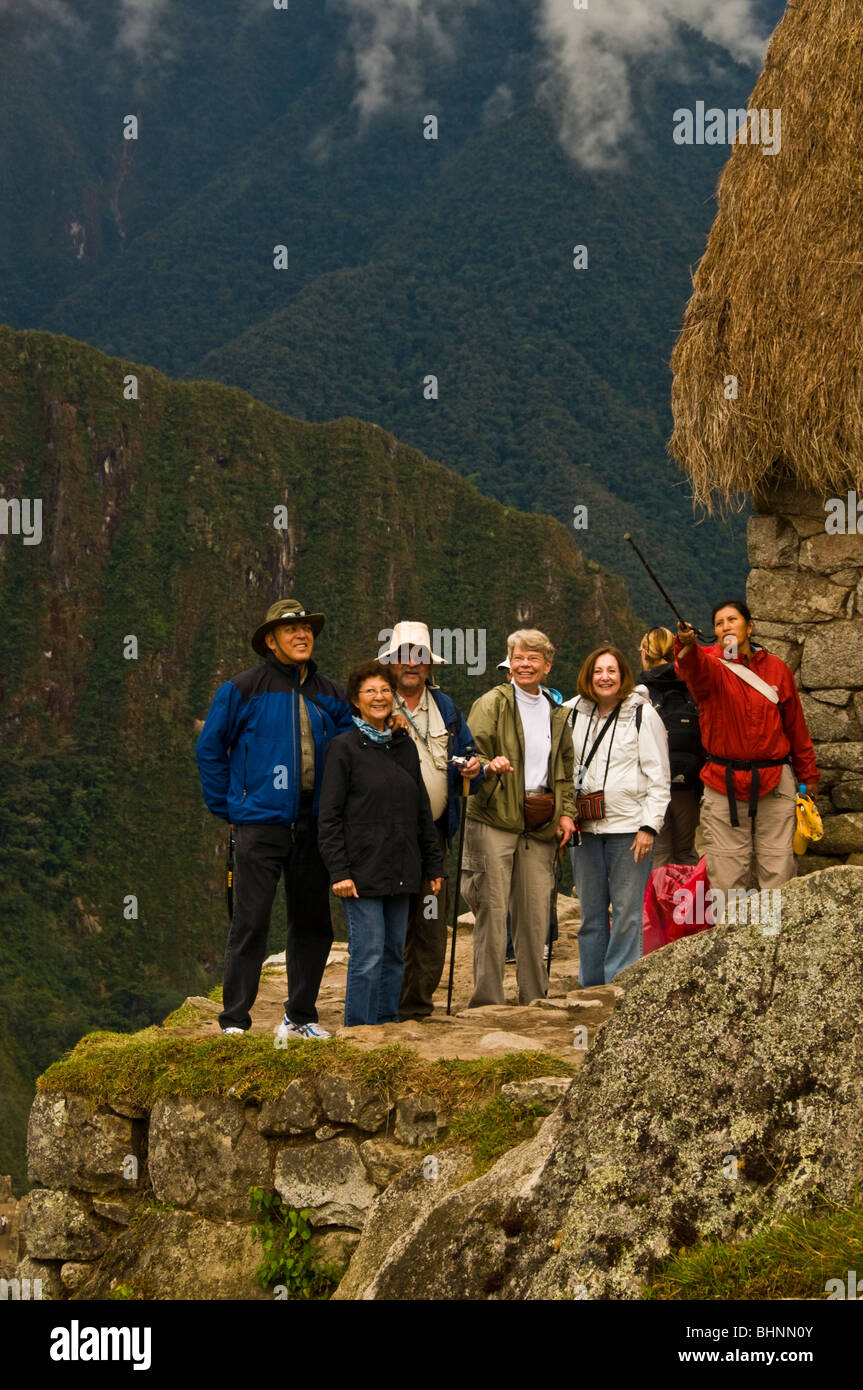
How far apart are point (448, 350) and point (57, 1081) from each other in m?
138

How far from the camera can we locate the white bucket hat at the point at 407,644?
20.4ft

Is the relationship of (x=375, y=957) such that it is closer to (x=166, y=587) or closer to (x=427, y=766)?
(x=427, y=766)

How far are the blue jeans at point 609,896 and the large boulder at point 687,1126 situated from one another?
234cm

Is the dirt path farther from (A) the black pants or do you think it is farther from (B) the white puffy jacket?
(B) the white puffy jacket

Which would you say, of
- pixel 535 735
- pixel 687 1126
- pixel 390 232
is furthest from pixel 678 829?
pixel 390 232

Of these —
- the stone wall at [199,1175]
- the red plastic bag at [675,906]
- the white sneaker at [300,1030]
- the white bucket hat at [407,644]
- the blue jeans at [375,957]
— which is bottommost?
the stone wall at [199,1175]

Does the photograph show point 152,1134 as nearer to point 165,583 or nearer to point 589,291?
point 165,583

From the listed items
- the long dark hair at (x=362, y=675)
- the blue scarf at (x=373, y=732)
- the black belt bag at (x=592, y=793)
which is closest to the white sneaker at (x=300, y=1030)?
the blue scarf at (x=373, y=732)

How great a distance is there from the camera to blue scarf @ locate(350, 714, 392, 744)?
5938mm

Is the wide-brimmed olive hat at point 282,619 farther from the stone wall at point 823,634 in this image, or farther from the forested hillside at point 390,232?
the forested hillside at point 390,232

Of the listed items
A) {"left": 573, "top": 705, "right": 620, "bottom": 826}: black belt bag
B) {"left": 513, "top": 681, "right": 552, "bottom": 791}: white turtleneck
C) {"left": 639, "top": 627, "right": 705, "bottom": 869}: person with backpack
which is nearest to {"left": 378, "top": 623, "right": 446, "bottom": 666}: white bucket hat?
{"left": 513, "top": 681, "right": 552, "bottom": 791}: white turtleneck

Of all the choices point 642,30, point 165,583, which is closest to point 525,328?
point 642,30

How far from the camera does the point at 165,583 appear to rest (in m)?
91.2

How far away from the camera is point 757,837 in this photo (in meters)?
6.31
